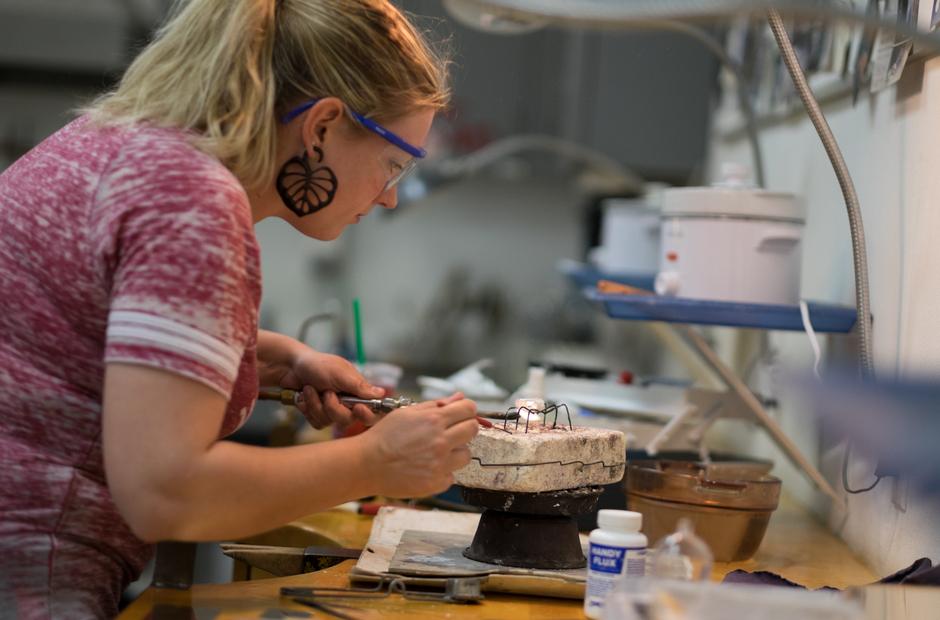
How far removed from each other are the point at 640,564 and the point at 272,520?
1.23 ft

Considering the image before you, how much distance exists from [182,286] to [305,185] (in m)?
0.29

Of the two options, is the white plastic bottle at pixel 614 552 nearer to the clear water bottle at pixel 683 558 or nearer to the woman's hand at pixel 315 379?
the clear water bottle at pixel 683 558

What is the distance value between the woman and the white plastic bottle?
168mm

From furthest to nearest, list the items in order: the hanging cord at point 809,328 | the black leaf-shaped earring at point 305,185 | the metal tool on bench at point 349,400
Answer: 1. the hanging cord at point 809,328
2. the metal tool on bench at point 349,400
3. the black leaf-shaped earring at point 305,185

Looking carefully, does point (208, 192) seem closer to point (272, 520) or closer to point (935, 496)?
point (272, 520)

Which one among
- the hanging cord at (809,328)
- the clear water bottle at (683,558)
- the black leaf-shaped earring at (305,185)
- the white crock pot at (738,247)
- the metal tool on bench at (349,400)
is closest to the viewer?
the clear water bottle at (683,558)

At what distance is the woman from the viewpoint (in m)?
1.05

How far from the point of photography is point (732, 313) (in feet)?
5.98

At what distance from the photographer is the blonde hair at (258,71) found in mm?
1200

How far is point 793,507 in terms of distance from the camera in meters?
2.20

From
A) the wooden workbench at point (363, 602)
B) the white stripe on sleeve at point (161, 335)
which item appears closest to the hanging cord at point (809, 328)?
the wooden workbench at point (363, 602)

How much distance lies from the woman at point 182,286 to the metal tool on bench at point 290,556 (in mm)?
176

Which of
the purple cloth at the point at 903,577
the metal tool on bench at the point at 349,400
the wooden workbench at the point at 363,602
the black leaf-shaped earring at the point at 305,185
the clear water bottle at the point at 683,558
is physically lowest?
the wooden workbench at the point at 363,602

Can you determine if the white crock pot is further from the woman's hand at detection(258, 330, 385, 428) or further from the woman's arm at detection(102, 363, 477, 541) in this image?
the woman's arm at detection(102, 363, 477, 541)
